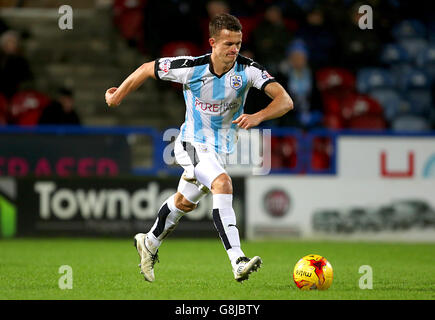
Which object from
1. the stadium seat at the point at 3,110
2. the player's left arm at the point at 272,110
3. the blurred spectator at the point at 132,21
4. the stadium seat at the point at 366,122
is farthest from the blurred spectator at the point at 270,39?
the player's left arm at the point at 272,110

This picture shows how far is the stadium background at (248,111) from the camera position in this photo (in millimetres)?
12383

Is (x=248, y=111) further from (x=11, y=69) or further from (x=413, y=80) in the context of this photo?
(x=413, y=80)

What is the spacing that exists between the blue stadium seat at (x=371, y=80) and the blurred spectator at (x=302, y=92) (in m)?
2.06

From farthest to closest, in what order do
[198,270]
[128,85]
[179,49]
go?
[179,49], [198,270], [128,85]

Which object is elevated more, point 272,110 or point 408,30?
point 408,30

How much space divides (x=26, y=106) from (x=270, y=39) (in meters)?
4.14

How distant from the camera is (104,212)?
12414mm

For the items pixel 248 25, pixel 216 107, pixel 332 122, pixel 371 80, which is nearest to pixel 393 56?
pixel 371 80

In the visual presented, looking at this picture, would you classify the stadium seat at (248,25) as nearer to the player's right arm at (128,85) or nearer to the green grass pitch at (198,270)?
the green grass pitch at (198,270)

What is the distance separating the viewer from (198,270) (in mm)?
8398

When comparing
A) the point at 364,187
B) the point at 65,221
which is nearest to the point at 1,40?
the point at 65,221

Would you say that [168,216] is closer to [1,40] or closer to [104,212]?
[104,212]
